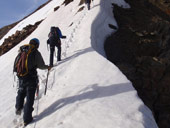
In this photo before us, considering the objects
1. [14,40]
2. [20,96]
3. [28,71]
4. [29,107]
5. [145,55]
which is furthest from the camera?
[14,40]

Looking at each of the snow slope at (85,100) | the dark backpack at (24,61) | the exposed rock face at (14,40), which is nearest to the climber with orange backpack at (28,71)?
the dark backpack at (24,61)

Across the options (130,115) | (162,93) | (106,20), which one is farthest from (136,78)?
(106,20)

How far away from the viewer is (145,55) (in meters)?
13.8

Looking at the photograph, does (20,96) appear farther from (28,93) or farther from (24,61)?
(24,61)

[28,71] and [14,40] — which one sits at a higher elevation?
[28,71]

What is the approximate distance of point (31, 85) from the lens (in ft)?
21.1

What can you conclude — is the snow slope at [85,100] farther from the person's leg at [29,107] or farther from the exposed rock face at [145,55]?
the exposed rock face at [145,55]

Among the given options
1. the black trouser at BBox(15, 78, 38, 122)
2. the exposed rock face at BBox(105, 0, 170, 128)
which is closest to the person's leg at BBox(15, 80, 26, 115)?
the black trouser at BBox(15, 78, 38, 122)

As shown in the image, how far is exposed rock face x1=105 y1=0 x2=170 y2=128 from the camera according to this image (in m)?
10.5

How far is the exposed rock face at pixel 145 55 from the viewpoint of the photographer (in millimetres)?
10516

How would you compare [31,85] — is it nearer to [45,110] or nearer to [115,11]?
[45,110]

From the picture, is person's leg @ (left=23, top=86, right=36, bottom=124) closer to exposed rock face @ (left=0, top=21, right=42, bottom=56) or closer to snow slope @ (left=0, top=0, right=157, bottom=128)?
snow slope @ (left=0, top=0, right=157, bottom=128)

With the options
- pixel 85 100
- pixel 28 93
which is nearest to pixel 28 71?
pixel 28 93

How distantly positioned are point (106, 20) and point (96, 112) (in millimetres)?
12376
